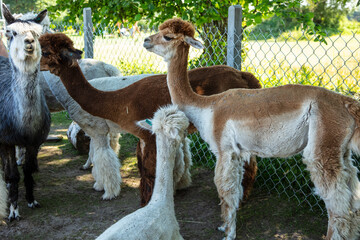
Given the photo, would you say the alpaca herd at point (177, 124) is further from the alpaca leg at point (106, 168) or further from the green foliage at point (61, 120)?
the green foliage at point (61, 120)

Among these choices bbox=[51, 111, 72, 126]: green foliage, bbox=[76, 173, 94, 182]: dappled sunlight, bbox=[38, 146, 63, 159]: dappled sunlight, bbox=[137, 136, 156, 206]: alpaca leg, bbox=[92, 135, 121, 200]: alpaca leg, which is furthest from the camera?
bbox=[51, 111, 72, 126]: green foliage

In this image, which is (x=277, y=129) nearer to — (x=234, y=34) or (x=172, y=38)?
(x=172, y=38)

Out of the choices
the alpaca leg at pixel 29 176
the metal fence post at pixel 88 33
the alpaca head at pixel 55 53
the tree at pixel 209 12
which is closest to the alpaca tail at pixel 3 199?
the alpaca leg at pixel 29 176

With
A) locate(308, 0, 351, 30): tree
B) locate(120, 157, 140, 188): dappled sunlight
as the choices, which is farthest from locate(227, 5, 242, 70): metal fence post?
locate(308, 0, 351, 30): tree

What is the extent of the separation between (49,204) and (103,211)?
2.15 ft

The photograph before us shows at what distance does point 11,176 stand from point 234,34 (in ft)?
9.18

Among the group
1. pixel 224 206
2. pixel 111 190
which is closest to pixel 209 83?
pixel 224 206

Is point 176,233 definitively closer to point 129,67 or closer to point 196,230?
point 196,230

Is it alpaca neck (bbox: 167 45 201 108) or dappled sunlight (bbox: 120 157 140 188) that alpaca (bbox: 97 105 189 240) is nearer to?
alpaca neck (bbox: 167 45 201 108)

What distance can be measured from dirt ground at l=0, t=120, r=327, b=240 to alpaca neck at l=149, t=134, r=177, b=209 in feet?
3.06

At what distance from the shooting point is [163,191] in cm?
249

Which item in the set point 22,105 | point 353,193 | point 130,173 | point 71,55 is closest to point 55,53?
point 71,55

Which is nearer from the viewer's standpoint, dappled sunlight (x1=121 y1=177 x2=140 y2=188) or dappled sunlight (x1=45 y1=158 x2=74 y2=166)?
dappled sunlight (x1=121 y1=177 x2=140 y2=188)

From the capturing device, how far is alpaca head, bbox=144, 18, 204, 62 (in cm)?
306
